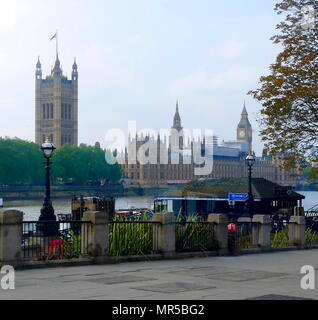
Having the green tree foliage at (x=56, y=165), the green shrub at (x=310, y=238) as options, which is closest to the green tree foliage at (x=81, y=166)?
the green tree foliage at (x=56, y=165)

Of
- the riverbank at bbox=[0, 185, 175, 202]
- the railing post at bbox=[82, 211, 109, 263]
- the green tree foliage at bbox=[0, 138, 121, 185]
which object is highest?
the green tree foliage at bbox=[0, 138, 121, 185]

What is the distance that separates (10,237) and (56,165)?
5270 inches

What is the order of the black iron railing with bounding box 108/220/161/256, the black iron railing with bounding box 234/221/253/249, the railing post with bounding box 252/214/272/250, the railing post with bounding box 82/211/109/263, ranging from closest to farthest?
the railing post with bounding box 82/211/109/263 → the black iron railing with bounding box 108/220/161/256 → the railing post with bounding box 252/214/272/250 → the black iron railing with bounding box 234/221/253/249

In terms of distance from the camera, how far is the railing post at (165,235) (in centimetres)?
1934

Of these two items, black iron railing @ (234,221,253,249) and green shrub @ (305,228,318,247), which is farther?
green shrub @ (305,228,318,247)

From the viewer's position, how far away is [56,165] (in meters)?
148

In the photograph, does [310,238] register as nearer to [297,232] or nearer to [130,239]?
[297,232]

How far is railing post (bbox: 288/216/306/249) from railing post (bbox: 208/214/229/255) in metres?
4.69

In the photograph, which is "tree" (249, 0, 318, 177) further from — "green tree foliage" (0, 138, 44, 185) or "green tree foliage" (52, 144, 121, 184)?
"green tree foliage" (52, 144, 121, 184)

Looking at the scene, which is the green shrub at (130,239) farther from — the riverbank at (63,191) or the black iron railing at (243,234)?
the riverbank at (63,191)

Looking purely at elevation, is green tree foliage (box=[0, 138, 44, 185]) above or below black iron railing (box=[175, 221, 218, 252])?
above

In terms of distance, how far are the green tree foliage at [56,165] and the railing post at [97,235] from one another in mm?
108653

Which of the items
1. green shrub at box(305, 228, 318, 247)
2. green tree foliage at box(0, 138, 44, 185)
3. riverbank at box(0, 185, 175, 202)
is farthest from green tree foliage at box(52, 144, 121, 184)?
green shrub at box(305, 228, 318, 247)

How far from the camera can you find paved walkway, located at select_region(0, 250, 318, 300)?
12258 mm
